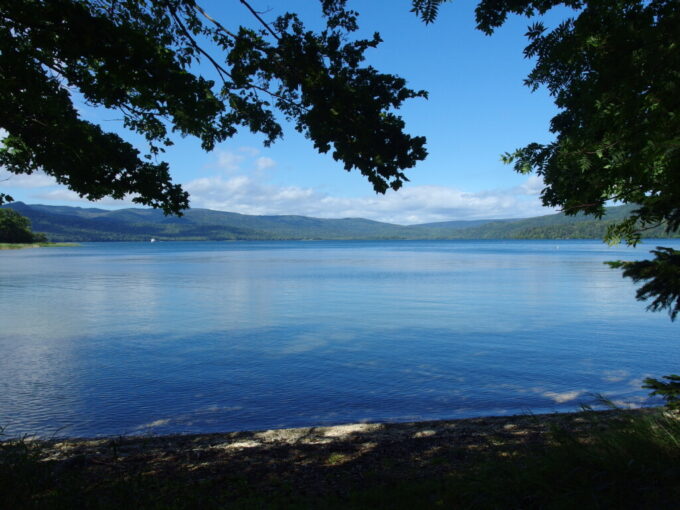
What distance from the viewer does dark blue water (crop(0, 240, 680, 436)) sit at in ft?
36.1

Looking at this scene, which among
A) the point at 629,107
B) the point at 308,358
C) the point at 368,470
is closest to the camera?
the point at 629,107

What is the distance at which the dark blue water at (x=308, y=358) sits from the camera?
10992mm

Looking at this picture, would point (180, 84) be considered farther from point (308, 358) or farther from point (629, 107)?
point (308, 358)

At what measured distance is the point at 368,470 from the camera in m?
6.68

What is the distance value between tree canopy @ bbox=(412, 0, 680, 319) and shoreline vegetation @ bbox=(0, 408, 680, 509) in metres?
1.81

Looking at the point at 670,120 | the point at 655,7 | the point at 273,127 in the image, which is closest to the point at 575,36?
the point at 655,7

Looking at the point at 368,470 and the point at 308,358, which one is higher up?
the point at 368,470

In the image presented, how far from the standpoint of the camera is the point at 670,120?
14.0ft

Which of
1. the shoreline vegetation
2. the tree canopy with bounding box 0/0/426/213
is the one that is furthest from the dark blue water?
the tree canopy with bounding box 0/0/426/213

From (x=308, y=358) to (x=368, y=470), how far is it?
9.70 m

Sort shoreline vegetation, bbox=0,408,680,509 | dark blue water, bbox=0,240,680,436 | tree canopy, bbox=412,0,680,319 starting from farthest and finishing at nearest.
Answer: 1. dark blue water, bbox=0,240,680,436
2. shoreline vegetation, bbox=0,408,680,509
3. tree canopy, bbox=412,0,680,319

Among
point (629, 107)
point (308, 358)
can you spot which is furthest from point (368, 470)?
point (308, 358)

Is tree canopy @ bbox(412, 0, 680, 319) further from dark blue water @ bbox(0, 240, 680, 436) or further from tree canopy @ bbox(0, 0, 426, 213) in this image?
dark blue water @ bbox(0, 240, 680, 436)

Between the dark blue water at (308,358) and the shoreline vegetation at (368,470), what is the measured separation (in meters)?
2.12
